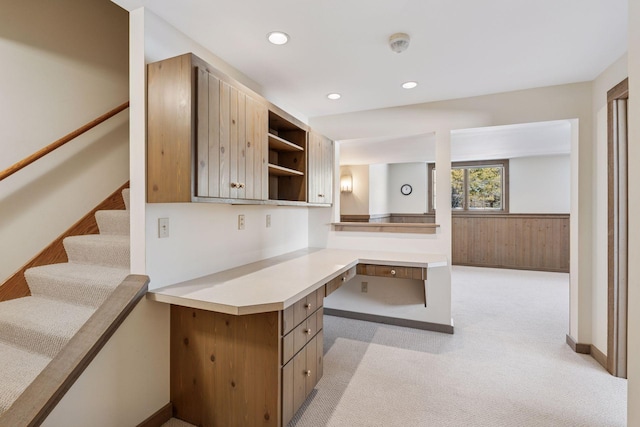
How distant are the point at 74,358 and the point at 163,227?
74cm

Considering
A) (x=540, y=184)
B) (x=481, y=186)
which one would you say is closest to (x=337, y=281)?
(x=481, y=186)

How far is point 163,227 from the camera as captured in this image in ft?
5.97

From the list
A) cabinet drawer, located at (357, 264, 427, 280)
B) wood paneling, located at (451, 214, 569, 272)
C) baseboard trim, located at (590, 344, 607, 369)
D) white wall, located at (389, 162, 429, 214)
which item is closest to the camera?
baseboard trim, located at (590, 344, 607, 369)

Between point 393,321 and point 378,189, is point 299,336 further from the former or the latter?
point 378,189

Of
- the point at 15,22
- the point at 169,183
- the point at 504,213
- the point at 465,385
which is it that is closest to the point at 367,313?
the point at 465,385

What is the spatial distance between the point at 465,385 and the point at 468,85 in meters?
2.46

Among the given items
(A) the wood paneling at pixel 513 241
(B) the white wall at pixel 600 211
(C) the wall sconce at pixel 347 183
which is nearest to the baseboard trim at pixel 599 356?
(B) the white wall at pixel 600 211

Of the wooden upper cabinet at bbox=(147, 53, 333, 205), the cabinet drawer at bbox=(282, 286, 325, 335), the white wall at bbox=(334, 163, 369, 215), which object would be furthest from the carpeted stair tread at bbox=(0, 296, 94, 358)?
the white wall at bbox=(334, 163, 369, 215)

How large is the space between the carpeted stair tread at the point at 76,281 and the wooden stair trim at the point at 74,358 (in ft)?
0.53

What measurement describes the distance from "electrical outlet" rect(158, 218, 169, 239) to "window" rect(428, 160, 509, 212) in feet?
20.6

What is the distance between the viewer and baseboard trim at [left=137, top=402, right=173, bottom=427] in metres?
1.76

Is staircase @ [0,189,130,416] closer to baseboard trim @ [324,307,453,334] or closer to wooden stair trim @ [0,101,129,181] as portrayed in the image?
wooden stair trim @ [0,101,129,181]

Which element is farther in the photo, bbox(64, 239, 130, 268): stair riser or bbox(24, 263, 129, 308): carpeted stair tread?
bbox(64, 239, 130, 268): stair riser

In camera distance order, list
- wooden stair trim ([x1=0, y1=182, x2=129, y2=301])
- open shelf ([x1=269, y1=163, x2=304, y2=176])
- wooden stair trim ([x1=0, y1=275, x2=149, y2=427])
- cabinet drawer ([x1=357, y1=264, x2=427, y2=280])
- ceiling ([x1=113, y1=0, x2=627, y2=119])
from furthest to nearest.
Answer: cabinet drawer ([x1=357, y1=264, x2=427, y2=280])
open shelf ([x1=269, y1=163, x2=304, y2=176])
wooden stair trim ([x1=0, y1=182, x2=129, y2=301])
ceiling ([x1=113, y1=0, x2=627, y2=119])
wooden stair trim ([x1=0, y1=275, x2=149, y2=427])
